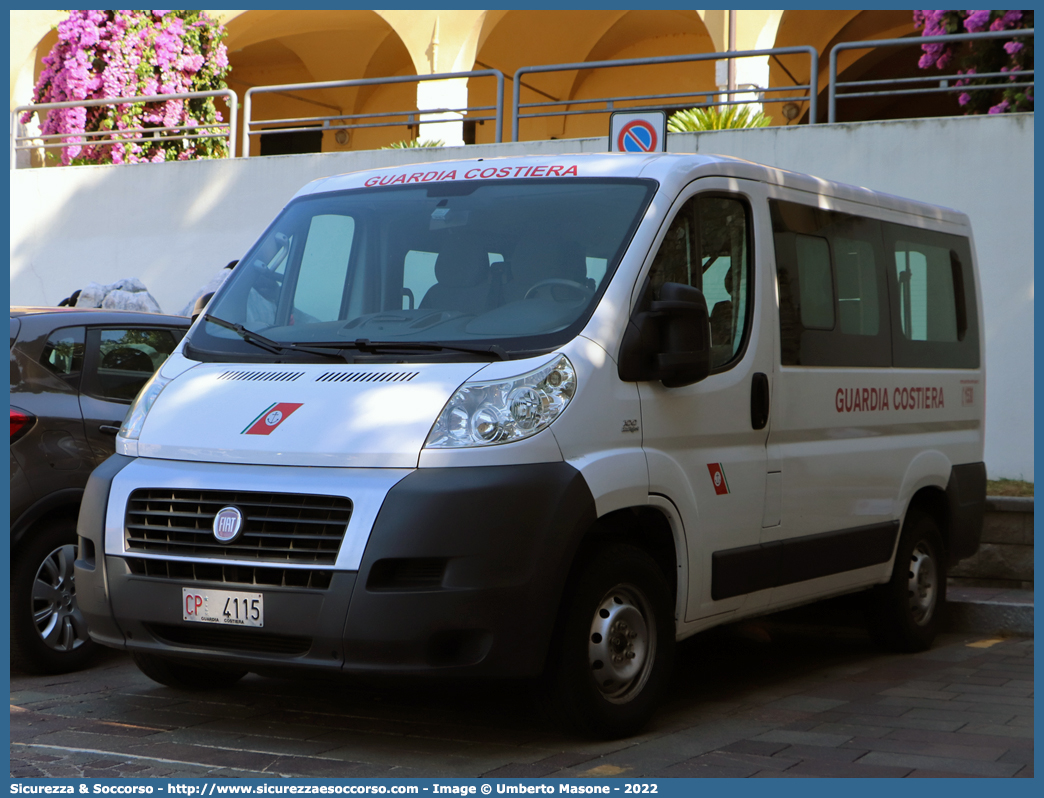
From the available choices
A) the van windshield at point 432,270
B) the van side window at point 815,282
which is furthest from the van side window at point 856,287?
the van windshield at point 432,270

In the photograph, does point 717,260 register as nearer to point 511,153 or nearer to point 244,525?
point 244,525

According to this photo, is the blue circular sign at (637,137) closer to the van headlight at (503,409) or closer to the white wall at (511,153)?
the white wall at (511,153)

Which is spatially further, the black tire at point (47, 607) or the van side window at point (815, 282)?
the van side window at point (815, 282)

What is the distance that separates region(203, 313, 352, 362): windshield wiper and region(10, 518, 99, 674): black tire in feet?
4.42

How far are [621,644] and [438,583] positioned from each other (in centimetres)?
91

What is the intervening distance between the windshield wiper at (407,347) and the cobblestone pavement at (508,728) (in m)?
1.20

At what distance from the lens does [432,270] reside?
5.36 metres

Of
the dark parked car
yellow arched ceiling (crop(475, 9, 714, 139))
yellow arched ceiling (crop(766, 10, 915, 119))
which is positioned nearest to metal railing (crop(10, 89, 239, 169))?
yellow arched ceiling (crop(475, 9, 714, 139))

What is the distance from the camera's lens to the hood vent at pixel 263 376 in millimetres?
4957

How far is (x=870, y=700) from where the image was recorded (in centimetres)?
596

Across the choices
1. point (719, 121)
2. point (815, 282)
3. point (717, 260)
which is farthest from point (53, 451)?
point (719, 121)

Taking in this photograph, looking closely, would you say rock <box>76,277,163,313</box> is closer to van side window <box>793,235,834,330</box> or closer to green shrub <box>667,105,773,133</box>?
green shrub <box>667,105,773,133</box>

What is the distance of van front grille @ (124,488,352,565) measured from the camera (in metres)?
4.50

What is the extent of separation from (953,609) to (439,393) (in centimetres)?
447
